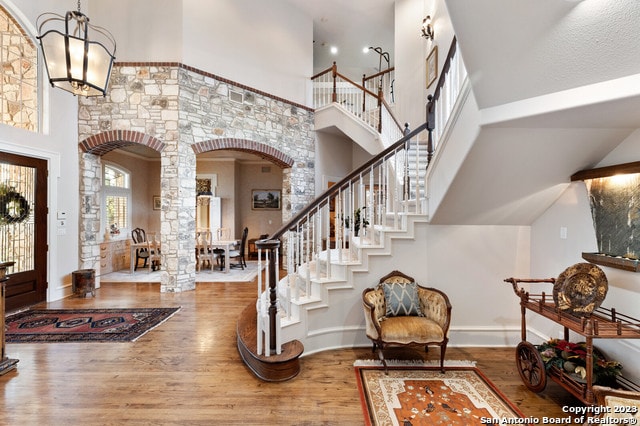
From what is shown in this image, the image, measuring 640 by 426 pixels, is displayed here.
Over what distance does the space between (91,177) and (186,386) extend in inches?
183

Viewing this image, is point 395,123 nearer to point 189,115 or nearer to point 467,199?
point 467,199

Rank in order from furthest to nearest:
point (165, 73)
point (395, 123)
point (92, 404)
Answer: point (395, 123) < point (165, 73) < point (92, 404)

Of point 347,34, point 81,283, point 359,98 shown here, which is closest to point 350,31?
point 347,34

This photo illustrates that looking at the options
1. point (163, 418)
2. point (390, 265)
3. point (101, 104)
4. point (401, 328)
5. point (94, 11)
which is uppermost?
point (94, 11)

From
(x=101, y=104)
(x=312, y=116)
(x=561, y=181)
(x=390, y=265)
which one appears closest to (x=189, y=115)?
(x=101, y=104)

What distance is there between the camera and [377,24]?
7883 millimetres

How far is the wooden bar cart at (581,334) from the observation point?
191 cm

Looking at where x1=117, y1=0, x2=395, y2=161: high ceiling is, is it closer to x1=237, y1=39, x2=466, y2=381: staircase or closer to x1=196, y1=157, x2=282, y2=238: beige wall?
x1=196, y1=157, x2=282, y2=238: beige wall

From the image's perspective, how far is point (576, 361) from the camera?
7.40 feet

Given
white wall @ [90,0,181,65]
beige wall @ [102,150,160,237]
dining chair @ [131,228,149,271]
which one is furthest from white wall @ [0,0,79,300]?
beige wall @ [102,150,160,237]

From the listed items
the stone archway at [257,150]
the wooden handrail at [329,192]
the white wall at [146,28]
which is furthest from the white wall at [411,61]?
→ the white wall at [146,28]

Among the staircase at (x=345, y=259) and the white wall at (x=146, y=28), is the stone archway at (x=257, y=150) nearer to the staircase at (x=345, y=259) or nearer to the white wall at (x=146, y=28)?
the white wall at (x=146, y=28)

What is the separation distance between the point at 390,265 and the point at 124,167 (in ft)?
25.6

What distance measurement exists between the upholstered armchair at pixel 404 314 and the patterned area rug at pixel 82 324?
2669 mm
